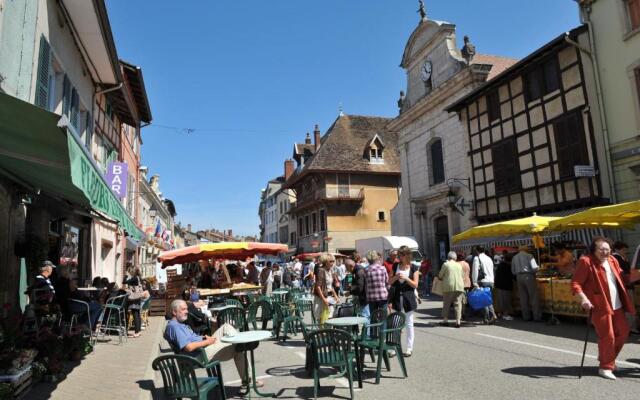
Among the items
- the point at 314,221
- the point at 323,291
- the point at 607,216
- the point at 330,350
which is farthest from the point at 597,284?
the point at 314,221

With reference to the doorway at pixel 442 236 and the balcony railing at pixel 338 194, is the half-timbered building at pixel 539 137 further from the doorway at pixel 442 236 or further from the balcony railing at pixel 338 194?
the balcony railing at pixel 338 194

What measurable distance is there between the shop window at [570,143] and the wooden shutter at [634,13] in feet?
9.61

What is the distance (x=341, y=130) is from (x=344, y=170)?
16.5 feet

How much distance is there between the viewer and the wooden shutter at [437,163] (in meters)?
23.4

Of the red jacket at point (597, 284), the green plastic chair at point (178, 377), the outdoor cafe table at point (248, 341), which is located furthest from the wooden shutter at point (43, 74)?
the red jacket at point (597, 284)

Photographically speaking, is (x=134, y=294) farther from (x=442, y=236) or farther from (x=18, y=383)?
(x=442, y=236)

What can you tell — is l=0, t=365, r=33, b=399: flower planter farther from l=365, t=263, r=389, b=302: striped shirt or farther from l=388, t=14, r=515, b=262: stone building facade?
l=388, t=14, r=515, b=262: stone building facade

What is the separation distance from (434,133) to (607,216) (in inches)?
560

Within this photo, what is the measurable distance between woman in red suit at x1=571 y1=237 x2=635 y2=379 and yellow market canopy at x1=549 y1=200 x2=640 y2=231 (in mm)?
3981

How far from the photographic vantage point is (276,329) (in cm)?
948

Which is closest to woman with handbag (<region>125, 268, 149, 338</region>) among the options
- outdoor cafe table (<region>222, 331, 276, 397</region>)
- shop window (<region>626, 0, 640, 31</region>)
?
outdoor cafe table (<region>222, 331, 276, 397</region>)

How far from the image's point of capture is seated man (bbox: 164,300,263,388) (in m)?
5.00

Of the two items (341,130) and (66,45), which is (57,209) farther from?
(341,130)

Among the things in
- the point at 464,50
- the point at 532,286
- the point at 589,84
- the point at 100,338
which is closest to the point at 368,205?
the point at 464,50
